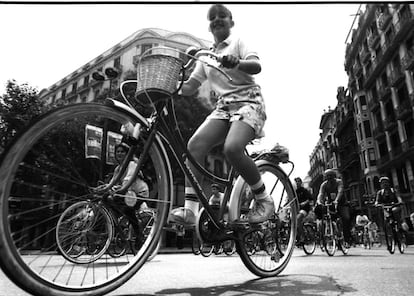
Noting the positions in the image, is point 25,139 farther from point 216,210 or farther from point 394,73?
point 394,73

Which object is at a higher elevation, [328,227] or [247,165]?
[247,165]

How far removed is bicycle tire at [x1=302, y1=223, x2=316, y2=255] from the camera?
6.16 metres

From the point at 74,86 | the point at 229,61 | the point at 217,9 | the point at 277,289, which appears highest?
the point at 74,86

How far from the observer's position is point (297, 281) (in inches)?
82.5

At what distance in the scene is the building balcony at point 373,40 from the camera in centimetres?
3017

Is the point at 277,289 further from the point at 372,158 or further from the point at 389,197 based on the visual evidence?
the point at 372,158

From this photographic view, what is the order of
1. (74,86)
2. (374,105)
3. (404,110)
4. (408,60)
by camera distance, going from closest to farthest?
(408,60) → (74,86) → (404,110) → (374,105)

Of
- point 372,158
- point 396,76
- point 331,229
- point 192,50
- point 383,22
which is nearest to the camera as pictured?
point 192,50

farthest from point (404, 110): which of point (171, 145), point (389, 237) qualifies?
point (171, 145)

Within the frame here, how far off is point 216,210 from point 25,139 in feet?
4.25

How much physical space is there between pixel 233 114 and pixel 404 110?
91.1ft

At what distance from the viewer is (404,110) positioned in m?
25.6

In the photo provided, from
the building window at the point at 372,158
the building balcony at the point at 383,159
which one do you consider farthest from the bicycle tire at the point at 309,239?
the building window at the point at 372,158

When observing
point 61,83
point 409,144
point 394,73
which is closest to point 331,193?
point 61,83
